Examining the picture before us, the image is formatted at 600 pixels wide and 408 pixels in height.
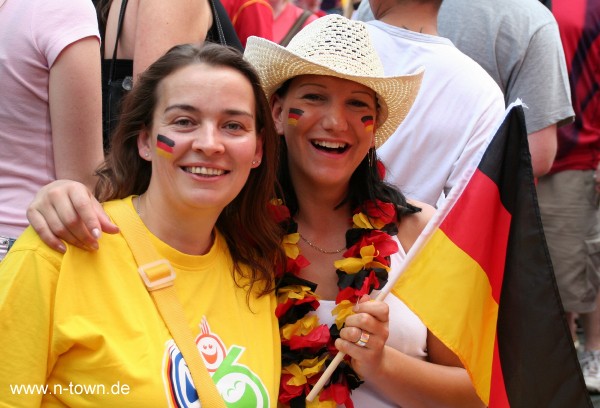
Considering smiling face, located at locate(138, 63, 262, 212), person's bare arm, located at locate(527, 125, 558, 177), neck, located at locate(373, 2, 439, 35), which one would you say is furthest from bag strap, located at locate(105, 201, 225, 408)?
person's bare arm, located at locate(527, 125, 558, 177)

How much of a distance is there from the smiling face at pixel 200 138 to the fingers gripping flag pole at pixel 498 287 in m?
0.64

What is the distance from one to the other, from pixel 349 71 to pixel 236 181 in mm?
643

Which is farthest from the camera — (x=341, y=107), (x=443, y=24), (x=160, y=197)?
(x=443, y=24)

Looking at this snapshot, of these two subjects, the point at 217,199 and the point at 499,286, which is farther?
the point at 499,286

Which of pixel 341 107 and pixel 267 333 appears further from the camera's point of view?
pixel 341 107

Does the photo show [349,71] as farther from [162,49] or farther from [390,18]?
[390,18]

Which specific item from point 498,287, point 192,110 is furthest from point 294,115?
point 498,287

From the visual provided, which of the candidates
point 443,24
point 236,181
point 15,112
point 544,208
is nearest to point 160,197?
point 236,181

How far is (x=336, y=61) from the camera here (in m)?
3.15

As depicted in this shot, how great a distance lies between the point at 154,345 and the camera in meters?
2.50

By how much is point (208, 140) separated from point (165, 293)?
0.45 metres

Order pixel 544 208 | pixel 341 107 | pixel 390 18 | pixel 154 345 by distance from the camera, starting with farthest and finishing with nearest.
Answer: pixel 544 208, pixel 390 18, pixel 341 107, pixel 154 345

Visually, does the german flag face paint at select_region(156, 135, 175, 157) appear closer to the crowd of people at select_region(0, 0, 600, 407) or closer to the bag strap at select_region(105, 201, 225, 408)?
the crowd of people at select_region(0, 0, 600, 407)
